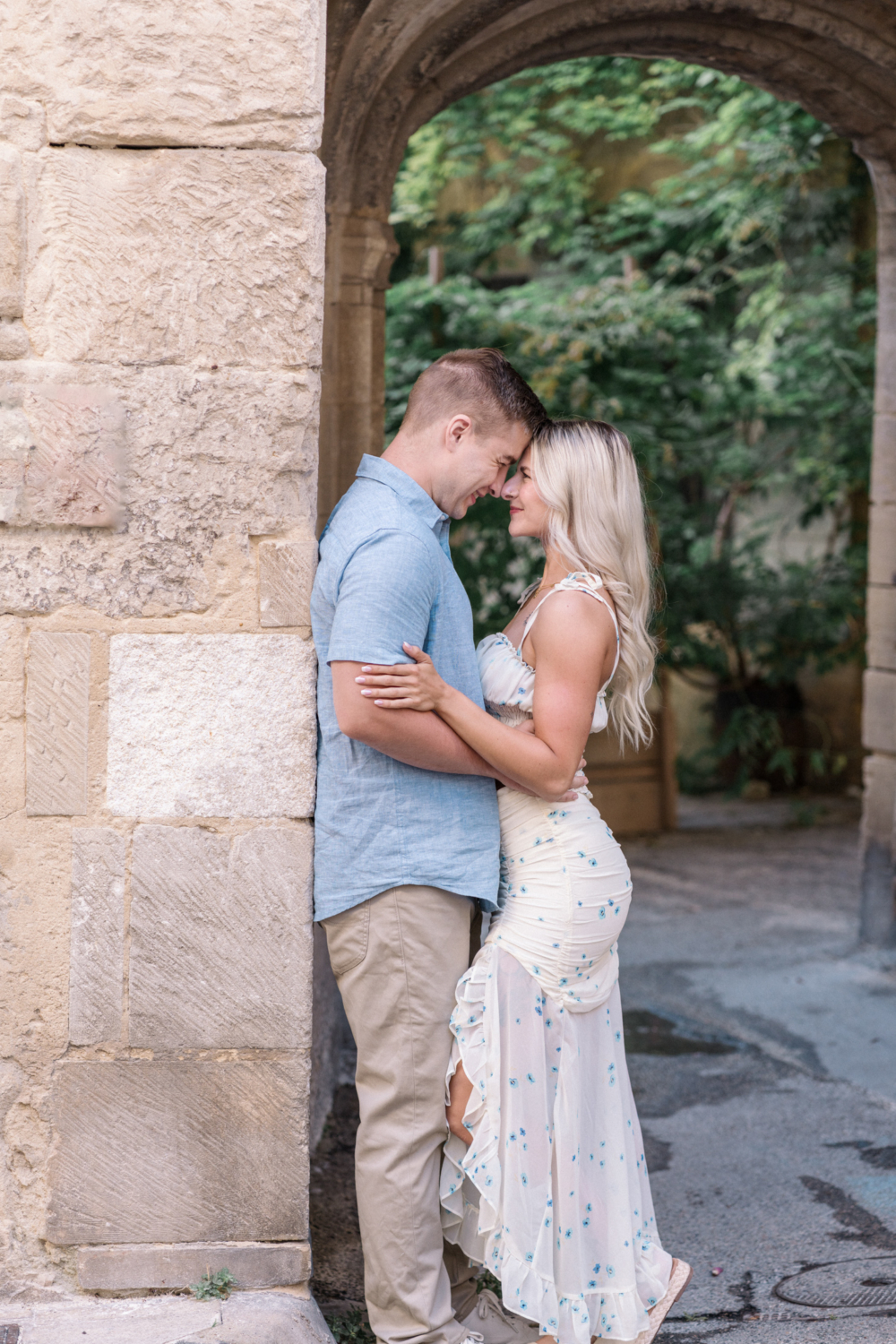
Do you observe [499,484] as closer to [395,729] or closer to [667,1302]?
[395,729]

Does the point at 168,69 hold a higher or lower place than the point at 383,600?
higher

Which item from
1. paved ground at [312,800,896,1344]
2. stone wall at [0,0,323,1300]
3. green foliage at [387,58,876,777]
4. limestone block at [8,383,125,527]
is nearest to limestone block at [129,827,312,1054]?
stone wall at [0,0,323,1300]

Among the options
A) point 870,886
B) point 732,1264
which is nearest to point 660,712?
point 870,886

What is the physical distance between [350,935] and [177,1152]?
45 centimetres

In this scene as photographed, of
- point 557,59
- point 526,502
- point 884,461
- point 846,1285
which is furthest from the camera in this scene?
point 884,461

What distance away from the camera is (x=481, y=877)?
2.12 m

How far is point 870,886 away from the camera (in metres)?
5.48

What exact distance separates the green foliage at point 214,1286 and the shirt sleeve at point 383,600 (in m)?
1.03

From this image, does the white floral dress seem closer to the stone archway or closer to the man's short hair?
the man's short hair

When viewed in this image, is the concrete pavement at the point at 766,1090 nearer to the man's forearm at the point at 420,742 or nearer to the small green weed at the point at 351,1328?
the small green weed at the point at 351,1328

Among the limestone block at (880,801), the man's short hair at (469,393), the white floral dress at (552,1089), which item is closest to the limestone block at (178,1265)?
the white floral dress at (552,1089)

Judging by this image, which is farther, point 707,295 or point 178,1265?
point 707,295

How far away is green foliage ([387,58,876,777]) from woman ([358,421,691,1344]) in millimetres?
4707

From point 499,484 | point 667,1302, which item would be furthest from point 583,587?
point 667,1302
